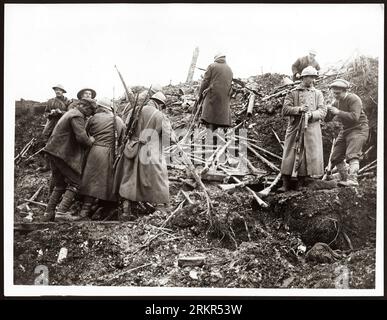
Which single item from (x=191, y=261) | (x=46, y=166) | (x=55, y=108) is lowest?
(x=191, y=261)

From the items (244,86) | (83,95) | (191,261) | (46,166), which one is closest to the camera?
(191,261)

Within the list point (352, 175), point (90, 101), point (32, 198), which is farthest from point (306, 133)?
point (32, 198)

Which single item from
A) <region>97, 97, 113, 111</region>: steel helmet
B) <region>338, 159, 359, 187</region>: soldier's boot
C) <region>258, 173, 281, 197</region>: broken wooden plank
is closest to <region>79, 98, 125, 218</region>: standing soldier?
<region>97, 97, 113, 111</region>: steel helmet

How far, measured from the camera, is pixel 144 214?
19.1ft

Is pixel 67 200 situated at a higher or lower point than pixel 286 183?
lower

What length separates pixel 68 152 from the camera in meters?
5.71

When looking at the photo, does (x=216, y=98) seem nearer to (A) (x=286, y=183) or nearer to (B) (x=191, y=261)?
(A) (x=286, y=183)

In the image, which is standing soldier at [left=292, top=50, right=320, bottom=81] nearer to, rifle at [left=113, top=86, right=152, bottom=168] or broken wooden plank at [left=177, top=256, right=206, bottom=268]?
rifle at [left=113, top=86, right=152, bottom=168]

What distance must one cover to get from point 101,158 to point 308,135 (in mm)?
2745

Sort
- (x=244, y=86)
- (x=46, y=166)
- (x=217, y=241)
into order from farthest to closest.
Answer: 1. (x=244, y=86)
2. (x=46, y=166)
3. (x=217, y=241)

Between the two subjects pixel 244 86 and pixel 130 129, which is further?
pixel 244 86

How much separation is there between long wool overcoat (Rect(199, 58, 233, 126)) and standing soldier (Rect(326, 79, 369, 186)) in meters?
1.37

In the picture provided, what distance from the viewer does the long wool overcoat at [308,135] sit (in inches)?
226

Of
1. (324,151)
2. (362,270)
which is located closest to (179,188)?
(324,151)
